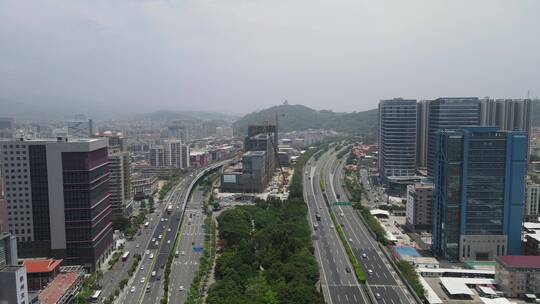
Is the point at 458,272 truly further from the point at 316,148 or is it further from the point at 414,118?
the point at 316,148

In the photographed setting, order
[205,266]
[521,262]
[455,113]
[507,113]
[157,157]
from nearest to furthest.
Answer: [521,262], [205,266], [455,113], [507,113], [157,157]

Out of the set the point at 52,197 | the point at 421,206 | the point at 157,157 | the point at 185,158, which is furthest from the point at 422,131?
the point at 52,197

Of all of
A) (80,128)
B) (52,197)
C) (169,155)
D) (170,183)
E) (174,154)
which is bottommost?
(170,183)

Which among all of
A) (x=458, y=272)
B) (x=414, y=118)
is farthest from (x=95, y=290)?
(x=414, y=118)

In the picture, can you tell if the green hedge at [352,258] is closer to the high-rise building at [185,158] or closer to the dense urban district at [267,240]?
the dense urban district at [267,240]

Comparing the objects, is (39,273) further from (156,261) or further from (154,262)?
(156,261)

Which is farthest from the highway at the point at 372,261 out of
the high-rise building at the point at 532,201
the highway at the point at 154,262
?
the high-rise building at the point at 532,201

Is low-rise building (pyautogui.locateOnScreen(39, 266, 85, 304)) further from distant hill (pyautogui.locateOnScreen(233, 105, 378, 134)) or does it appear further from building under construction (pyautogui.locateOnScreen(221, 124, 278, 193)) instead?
distant hill (pyautogui.locateOnScreen(233, 105, 378, 134))
